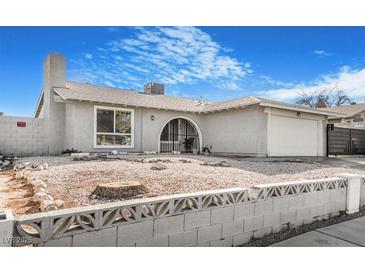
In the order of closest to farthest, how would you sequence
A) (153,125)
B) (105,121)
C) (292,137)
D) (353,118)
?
(105,121) < (292,137) < (153,125) < (353,118)

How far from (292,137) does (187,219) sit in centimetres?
1148

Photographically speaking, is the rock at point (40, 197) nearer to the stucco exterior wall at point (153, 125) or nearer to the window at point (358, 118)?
the stucco exterior wall at point (153, 125)

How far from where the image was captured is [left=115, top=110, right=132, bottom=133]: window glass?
12.0 meters

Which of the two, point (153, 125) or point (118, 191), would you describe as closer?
point (118, 191)

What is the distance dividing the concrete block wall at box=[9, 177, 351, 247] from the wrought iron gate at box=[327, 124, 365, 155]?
12.6 meters

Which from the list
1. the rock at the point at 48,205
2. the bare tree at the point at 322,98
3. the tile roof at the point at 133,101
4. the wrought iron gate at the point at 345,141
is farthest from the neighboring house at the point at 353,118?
the rock at the point at 48,205

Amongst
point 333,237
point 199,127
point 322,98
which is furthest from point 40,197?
point 322,98

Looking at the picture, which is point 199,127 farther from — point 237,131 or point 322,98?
point 322,98

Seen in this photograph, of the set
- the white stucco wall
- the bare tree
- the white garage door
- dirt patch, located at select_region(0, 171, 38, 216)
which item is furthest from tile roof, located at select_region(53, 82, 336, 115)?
the bare tree

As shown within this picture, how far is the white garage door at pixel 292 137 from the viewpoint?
11.9m

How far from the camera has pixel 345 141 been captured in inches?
630

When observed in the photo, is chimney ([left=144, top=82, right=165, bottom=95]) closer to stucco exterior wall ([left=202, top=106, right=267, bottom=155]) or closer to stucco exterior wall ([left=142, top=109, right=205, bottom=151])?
stucco exterior wall ([left=142, top=109, right=205, bottom=151])
